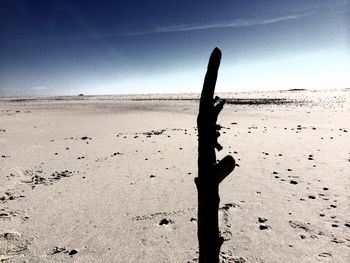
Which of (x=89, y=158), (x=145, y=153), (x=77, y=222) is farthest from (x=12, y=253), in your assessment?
(x=145, y=153)

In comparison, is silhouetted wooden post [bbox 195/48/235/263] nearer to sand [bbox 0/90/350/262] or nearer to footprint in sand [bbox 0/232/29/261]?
sand [bbox 0/90/350/262]

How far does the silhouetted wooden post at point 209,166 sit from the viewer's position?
4.29m

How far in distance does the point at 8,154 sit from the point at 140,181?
9.18 metres

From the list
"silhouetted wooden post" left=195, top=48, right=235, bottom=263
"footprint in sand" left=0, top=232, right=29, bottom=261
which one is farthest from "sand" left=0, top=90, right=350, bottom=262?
"silhouetted wooden post" left=195, top=48, right=235, bottom=263

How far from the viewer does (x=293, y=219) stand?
928cm

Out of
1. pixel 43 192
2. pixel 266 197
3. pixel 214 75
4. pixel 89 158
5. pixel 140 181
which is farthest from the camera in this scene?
pixel 89 158

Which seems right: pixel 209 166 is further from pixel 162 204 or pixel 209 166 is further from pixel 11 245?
pixel 162 204

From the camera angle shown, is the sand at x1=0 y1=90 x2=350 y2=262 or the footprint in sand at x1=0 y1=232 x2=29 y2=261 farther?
the sand at x1=0 y1=90 x2=350 y2=262

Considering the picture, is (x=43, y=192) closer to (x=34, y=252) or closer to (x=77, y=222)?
(x=77, y=222)

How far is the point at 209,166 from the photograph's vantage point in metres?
4.54

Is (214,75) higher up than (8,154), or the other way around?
(214,75)

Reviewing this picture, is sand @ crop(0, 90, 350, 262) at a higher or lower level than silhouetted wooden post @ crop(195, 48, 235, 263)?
lower

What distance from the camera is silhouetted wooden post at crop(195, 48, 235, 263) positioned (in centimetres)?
429

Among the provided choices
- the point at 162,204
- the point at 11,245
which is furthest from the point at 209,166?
the point at 162,204
